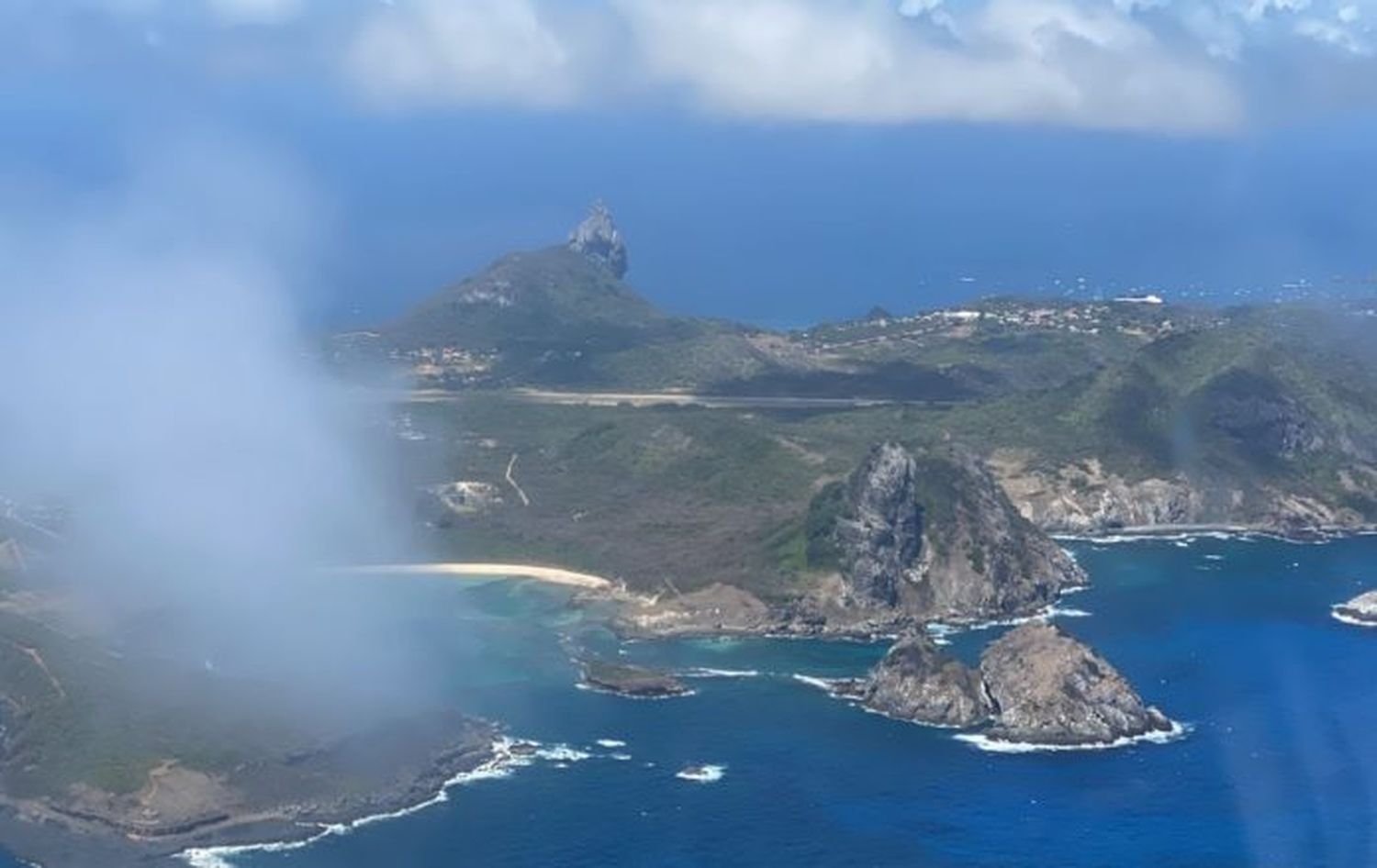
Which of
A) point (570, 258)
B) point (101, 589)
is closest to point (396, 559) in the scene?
point (101, 589)

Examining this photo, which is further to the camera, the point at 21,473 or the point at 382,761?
the point at 21,473

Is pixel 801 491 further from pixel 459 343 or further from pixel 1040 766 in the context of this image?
pixel 459 343

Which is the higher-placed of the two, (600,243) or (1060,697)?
(600,243)

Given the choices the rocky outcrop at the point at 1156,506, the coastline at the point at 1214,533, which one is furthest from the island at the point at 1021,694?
the rocky outcrop at the point at 1156,506

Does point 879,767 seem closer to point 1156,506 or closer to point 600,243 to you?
point 1156,506

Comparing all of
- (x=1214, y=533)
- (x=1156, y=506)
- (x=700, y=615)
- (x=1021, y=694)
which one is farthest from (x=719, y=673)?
(x=1214, y=533)

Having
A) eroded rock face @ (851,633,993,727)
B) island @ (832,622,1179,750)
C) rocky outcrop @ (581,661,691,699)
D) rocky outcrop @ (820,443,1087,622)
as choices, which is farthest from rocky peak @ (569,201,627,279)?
island @ (832,622,1179,750)

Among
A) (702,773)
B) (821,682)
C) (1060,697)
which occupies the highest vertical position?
(821,682)

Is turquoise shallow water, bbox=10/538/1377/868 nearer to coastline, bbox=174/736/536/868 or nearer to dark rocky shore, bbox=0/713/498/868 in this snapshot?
coastline, bbox=174/736/536/868
